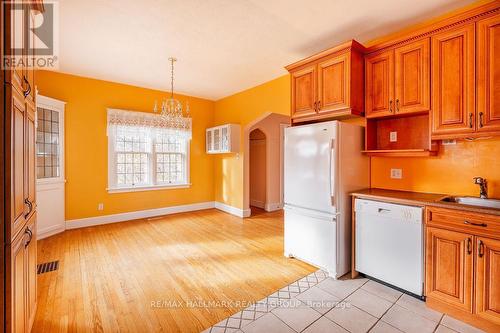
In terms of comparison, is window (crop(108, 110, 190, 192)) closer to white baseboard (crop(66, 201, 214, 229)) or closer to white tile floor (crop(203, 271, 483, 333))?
white baseboard (crop(66, 201, 214, 229))

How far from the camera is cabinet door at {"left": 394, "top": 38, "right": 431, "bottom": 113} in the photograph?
2.28 metres

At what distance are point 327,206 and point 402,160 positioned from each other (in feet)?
3.39

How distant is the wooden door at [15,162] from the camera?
1.17m

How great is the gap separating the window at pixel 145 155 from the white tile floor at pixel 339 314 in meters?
3.94

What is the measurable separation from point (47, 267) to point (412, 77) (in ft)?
15.3

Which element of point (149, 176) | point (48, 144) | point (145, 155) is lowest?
point (149, 176)

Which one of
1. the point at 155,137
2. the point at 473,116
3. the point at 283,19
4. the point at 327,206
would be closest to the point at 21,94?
the point at 283,19

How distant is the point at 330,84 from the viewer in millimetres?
2803

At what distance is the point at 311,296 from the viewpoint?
226 centimetres

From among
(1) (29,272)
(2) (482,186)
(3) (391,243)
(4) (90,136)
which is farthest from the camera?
(4) (90,136)

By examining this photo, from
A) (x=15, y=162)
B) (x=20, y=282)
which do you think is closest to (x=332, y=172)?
(x=15, y=162)

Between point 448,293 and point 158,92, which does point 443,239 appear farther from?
point 158,92

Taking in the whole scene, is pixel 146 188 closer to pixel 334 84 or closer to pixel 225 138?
pixel 225 138

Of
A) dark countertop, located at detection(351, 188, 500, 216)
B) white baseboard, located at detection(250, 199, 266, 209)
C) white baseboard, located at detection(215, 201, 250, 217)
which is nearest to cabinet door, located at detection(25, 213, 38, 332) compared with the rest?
dark countertop, located at detection(351, 188, 500, 216)
